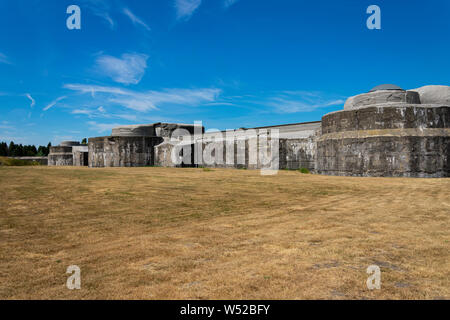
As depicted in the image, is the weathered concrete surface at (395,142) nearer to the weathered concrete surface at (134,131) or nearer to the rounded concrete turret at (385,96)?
the rounded concrete turret at (385,96)

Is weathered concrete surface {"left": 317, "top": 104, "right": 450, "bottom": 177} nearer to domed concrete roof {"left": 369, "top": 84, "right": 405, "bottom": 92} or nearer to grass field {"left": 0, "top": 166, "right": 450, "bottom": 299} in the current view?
domed concrete roof {"left": 369, "top": 84, "right": 405, "bottom": 92}

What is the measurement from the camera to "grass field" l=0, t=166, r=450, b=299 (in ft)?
7.35

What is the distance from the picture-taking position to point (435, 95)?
14.5 metres

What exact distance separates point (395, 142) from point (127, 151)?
25.3 metres

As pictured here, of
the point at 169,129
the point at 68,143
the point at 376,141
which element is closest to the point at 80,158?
the point at 68,143

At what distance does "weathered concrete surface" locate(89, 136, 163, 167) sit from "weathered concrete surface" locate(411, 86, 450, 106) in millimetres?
24421

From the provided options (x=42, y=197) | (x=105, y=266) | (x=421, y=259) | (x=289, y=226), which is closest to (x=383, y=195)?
(x=289, y=226)

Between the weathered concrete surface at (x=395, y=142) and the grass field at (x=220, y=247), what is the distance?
246 inches

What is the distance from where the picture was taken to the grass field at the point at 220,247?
2240 mm

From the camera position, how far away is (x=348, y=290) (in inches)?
86.6

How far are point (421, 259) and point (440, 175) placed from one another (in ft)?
37.6

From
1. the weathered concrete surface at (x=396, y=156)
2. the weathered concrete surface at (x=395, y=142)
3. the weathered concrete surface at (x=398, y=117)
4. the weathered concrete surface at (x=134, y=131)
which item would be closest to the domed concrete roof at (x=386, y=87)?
the weathered concrete surface at (x=398, y=117)

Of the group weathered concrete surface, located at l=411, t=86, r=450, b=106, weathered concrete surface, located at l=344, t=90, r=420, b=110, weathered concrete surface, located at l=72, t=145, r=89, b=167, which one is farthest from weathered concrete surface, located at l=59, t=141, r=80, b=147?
weathered concrete surface, located at l=411, t=86, r=450, b=106
